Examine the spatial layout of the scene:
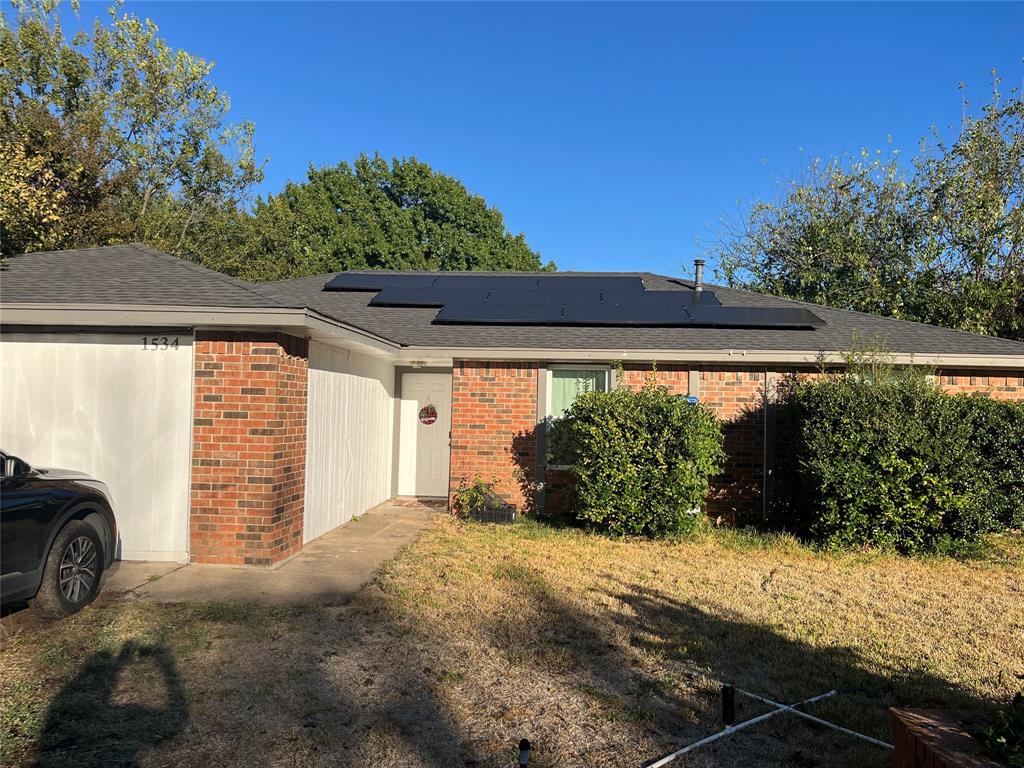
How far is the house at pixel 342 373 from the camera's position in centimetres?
671

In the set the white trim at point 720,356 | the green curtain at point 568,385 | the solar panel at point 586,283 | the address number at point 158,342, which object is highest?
the solar panel at point 586,283

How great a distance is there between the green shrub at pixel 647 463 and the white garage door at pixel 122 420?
4747mm

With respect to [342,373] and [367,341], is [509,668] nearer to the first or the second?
[367,341]

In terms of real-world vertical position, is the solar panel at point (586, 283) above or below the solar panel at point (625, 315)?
above

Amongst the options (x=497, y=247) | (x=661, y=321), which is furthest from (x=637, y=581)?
(x=497, y=247)

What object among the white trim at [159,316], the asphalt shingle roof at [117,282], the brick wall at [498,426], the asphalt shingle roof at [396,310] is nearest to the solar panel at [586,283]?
the asphalt shingle roof at [396,310]

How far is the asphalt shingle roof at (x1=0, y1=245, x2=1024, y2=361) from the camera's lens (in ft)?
22.0

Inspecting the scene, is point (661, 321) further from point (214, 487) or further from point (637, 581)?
point (214, 487)

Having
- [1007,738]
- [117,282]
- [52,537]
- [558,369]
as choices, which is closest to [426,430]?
[558,369]

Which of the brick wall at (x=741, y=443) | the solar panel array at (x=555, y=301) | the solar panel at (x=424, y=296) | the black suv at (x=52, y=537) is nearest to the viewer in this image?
the black suv at (x=52, y=537)

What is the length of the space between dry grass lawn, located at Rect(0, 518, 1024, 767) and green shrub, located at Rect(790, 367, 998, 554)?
34.8 inches

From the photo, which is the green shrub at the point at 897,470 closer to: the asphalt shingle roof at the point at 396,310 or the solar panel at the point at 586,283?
the asphalt shingle roof at the point at 396,310

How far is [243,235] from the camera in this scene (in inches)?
999

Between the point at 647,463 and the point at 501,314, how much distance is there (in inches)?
158
